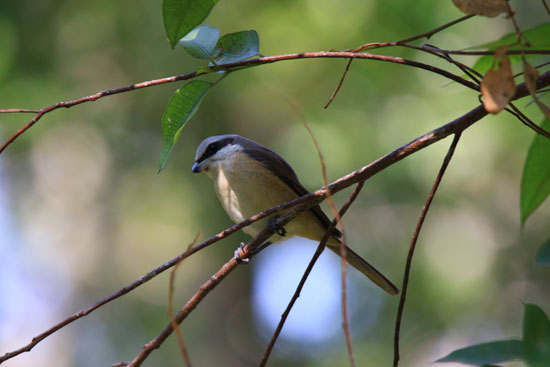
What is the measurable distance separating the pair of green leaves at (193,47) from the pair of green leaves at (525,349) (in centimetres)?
109

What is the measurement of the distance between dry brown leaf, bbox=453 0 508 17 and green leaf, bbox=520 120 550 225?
27.3 inches

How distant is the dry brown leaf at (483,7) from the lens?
62.3 inches

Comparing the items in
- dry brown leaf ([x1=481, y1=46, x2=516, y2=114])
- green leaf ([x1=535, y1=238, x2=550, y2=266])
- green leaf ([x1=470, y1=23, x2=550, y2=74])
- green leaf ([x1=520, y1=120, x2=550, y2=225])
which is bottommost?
green leaf ([x1=535, y1=238, x2=550, y2=266])

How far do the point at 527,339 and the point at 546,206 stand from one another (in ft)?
30.1

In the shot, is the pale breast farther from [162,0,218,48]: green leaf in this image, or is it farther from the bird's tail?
[162,0,218,48]: green leaf

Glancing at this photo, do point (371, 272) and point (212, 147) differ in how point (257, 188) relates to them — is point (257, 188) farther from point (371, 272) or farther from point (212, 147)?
point (371, 272)

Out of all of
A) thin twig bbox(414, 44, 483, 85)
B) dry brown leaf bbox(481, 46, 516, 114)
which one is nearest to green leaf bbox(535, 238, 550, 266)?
dry brown leaf bbox(481, 46, 516, 114)

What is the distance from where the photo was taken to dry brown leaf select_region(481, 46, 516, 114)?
1.46 metres

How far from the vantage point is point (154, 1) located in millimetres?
8922

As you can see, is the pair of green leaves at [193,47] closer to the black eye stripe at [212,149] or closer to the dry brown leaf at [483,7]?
the dry brown leaf at [483,7]

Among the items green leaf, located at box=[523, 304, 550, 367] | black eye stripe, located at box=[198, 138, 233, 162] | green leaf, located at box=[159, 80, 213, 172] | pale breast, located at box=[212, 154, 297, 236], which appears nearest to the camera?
green leaf, located at box=[523, 304, 550, 367]

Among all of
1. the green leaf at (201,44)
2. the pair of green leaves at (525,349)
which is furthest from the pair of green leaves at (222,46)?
the pair of green leaves at (525,349)

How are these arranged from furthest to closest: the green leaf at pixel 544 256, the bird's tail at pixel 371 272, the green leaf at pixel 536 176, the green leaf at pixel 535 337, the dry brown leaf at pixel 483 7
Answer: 1. the bird's tail at pixel 371 272
2. the green leaf at pixel 536 176
3. the dry brown leaf at pixel 483 7
4. the green leaf at pixel 544 256
5. the green leaf at pixel 535 337

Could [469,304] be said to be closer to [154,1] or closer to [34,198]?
[154,1]
